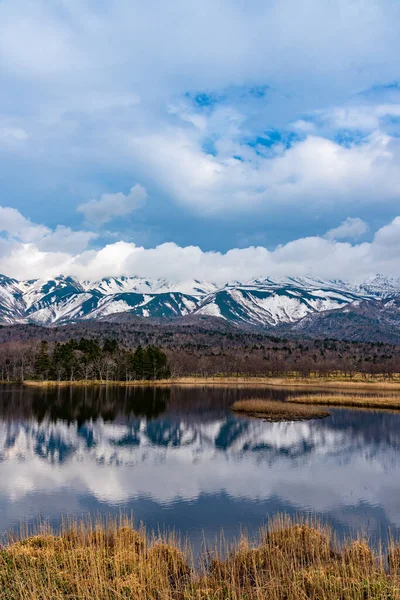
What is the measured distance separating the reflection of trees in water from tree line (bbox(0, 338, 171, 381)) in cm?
3891

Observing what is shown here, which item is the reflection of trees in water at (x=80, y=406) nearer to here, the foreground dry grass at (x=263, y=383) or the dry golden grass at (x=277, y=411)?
the dry golden grass at (x=277, y=411)

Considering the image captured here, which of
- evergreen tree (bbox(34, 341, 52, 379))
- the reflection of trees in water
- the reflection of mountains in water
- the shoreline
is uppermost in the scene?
→ evergreen tree (bbox(34, 341, 52, 379))

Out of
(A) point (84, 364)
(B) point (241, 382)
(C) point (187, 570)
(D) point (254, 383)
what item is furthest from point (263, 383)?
(C) point (187, 570)

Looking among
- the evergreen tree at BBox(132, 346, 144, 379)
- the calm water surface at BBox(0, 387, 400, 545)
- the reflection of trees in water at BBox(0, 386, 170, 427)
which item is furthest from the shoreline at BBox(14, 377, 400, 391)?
the calm water surface at BBox(0, 387, 400, 545)

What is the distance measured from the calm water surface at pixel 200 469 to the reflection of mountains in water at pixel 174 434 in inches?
5.9

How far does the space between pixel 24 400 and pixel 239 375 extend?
115 meters

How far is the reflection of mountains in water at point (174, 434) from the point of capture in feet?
163

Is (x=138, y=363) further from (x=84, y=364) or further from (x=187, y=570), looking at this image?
(x=187, y=570)

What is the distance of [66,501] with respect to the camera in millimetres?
32094

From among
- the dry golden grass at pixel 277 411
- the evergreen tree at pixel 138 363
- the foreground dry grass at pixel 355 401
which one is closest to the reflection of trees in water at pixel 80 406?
the dry golden grass at pixel 277 411

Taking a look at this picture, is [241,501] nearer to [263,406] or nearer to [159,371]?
[263,406]

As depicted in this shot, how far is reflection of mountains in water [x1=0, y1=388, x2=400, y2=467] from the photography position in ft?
163

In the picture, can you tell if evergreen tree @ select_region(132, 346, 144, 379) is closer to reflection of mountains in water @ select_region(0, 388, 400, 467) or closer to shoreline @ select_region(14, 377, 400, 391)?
shoreline @ select_region(14, 377, 400, 391)

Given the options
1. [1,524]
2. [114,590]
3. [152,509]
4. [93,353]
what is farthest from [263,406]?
[93,353]
